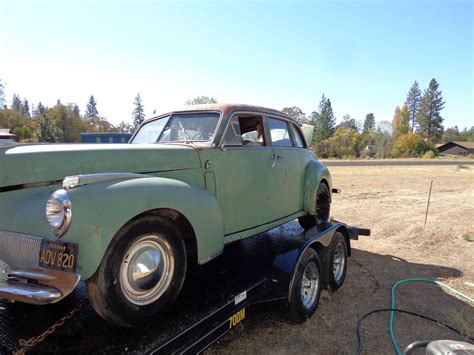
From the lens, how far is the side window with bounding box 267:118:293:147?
4270 millimetres

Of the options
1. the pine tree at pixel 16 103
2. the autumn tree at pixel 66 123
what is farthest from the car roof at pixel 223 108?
the pine tree at pixel 16 103

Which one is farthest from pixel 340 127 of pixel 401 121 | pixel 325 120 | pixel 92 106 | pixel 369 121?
pixel 92 106

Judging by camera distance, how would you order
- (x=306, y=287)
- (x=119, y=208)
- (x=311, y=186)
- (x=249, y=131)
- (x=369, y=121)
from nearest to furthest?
(x=119, y=208) < (x=306, y=287) < (x=249, y=131) < (x=311, y=186) < (x=369, y=121)

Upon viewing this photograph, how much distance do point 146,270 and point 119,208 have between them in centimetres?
51

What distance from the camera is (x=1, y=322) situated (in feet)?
7.35

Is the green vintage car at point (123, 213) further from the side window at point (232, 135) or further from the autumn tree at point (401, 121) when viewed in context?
the autumn tree at point (401, 121)

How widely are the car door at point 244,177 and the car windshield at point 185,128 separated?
22 cm

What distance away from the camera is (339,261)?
4715 millimetres

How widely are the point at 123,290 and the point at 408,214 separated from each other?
28.6ft

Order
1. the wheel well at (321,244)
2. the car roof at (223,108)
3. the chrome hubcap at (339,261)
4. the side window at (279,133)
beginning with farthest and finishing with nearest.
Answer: the chrome hubcap at (339,261) → the side window at (279,133) → the wheel well at (321,244) → the car roof at (223,108)

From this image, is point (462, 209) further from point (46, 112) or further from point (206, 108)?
point (46, 112)

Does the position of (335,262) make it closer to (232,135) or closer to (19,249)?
(232,135)

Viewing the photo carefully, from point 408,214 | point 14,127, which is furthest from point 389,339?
point 14,127

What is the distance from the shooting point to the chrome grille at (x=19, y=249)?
2.11 metres
